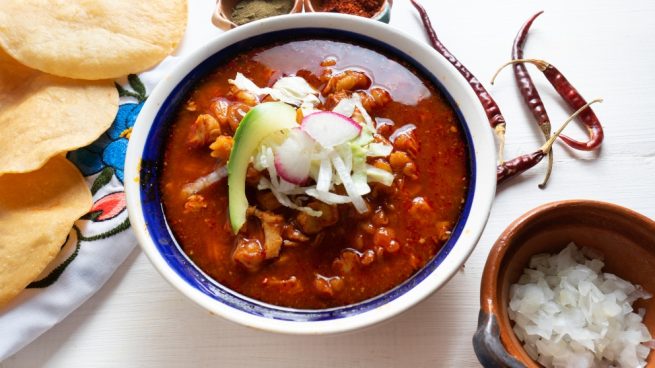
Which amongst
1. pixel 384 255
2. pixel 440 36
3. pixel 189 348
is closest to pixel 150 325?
pixel 189 348

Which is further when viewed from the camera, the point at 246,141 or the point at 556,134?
the point at 556,134

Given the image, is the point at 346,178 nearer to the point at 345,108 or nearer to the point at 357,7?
the point at 345,108

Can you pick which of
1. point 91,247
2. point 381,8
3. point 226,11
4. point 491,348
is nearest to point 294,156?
point 491,348

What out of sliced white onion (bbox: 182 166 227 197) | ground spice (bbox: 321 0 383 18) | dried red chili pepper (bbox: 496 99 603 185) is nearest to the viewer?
sliced white onion (bbox: 182 166 227 197)

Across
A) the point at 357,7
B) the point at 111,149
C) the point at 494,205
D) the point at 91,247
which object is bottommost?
the point at 91,247

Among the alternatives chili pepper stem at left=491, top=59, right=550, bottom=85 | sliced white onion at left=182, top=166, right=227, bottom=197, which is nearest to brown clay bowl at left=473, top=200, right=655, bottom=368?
chili pepper stem at left=491, top=59, right=550, bottom=85

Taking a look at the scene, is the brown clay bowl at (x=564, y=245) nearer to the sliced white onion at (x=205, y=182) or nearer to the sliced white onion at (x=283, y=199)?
the sliced white onion at (x=283, y=199)

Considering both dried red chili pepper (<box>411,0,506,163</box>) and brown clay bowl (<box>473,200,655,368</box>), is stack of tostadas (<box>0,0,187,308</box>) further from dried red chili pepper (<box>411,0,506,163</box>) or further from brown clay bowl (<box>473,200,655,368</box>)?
brown clay bowl (<box>473,200,655,368</box>)

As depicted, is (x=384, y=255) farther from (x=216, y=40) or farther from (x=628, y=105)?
(x=628, y=105)
